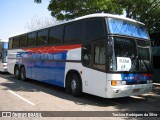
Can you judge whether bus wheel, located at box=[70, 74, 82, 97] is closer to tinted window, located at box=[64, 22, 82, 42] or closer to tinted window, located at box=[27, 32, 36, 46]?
tinted window, located at box=[64, 22, 82, 42]

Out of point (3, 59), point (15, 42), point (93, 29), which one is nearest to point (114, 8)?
point (93, 29)

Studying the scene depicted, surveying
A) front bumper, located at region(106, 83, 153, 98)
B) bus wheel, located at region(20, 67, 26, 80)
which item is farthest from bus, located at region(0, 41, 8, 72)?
front bumper, located at region(106, 83, 153, 98)

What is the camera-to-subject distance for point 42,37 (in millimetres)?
14469

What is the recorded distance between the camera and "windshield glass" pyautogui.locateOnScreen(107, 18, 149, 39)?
9526mm

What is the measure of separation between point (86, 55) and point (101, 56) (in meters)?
0.97

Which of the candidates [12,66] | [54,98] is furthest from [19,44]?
[54,98]

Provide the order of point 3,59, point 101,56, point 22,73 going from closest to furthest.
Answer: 1. point 101,56
2. point 22,73
3. point 3,59

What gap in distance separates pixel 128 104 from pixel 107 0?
22.9ft

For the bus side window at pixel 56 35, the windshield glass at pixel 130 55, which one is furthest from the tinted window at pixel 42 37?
the windshield glass at pixel 130 55

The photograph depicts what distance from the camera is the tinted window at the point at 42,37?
553 inches

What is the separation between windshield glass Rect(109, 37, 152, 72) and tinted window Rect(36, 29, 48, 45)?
555cm

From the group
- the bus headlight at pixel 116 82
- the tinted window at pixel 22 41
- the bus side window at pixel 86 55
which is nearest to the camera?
the bus headlight at pixel 116 82

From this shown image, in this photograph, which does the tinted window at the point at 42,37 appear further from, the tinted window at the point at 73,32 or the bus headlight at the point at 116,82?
the bus headlight at the point at 116,82

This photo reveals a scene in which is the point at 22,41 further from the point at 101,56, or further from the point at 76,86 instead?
the point at 101,56
